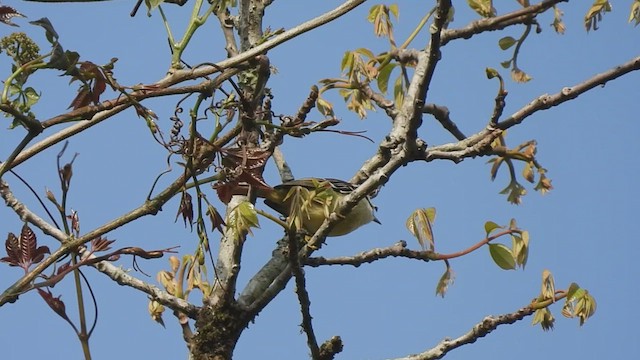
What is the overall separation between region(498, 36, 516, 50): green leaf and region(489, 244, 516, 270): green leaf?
4.32 ft

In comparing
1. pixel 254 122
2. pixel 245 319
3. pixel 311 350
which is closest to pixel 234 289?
pixel 245 319

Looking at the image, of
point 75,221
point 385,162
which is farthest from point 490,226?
point 75,221

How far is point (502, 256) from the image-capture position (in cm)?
295

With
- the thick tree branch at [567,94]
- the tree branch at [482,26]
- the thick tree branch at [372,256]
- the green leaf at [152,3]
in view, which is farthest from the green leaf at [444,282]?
the green leaf at [152,3]

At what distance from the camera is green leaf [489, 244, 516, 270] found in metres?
2.94

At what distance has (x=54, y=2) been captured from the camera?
6.43 feet

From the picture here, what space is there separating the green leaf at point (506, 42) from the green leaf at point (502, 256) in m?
1.32

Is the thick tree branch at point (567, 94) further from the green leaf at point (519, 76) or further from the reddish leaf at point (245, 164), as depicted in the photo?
the reddish leaf at point (245, 164)

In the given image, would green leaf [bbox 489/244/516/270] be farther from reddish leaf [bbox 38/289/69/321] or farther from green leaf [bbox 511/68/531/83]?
reddish leaf [bbox 38/289/69/321]

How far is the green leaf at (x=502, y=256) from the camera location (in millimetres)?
2939

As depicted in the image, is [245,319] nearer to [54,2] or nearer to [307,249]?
[307,249]

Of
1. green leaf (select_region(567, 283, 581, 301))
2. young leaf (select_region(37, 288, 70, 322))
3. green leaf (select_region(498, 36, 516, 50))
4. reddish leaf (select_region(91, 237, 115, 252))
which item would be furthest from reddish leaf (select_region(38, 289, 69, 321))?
green leaf (select_region(498, 36, 516, 50))

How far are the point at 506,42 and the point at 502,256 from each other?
135cm

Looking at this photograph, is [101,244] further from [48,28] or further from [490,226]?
[490,226]
